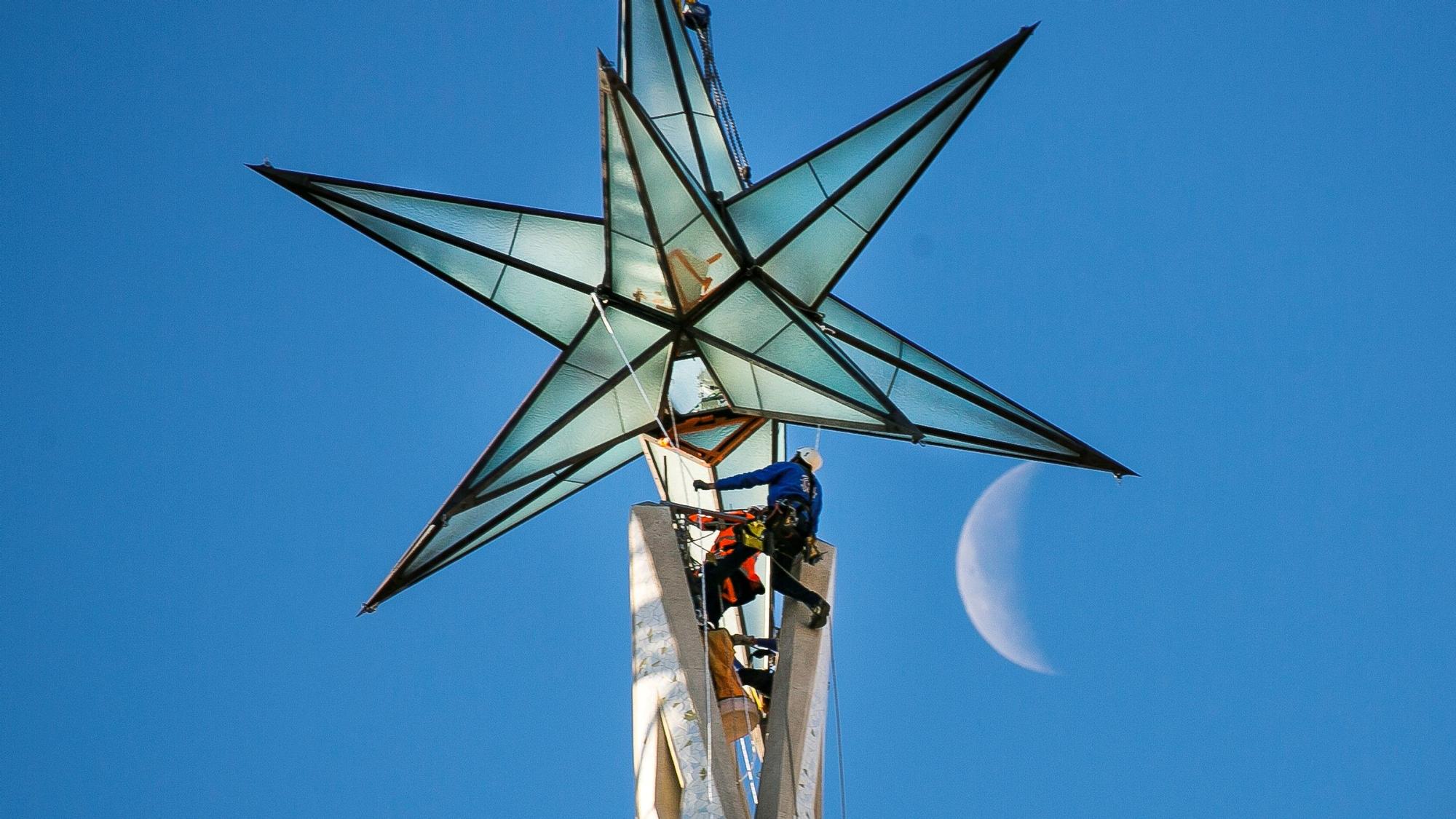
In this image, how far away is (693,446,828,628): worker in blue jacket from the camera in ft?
58.3

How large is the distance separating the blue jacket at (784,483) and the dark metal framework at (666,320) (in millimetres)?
651

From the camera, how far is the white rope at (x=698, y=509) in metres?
15.5

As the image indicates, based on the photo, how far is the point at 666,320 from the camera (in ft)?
62.4

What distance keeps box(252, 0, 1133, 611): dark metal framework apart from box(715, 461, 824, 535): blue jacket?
651 mm

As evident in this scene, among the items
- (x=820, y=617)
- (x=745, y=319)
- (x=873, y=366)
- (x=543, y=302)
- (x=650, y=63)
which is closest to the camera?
(x=820, y=617)

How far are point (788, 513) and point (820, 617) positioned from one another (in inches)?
46.5

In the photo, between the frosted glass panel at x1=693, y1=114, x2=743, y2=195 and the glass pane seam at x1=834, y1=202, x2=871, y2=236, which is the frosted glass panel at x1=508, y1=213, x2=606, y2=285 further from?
the glass pane seam at x1=834, y1=202, x2=871, y2=236

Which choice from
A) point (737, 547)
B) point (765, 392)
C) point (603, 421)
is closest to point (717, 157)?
point (765, 392)

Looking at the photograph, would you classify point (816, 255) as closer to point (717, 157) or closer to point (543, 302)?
point (717, 157)

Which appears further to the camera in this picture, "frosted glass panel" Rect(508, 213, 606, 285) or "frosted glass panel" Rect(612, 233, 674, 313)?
"frosted glass panel" Rect(508, 213, 606, 285)

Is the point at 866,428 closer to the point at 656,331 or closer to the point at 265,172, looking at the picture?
the point at 656,331

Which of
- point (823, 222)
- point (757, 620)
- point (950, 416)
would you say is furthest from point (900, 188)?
point (757, 620)

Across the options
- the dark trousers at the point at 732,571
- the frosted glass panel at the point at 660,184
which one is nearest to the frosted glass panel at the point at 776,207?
the frosted glass panel at the point at 660,184

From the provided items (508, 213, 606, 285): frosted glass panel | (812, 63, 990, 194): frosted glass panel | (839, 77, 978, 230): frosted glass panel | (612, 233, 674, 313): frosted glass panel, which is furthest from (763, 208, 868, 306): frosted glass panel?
(508, 213, 606, 285): frosted glass panel
